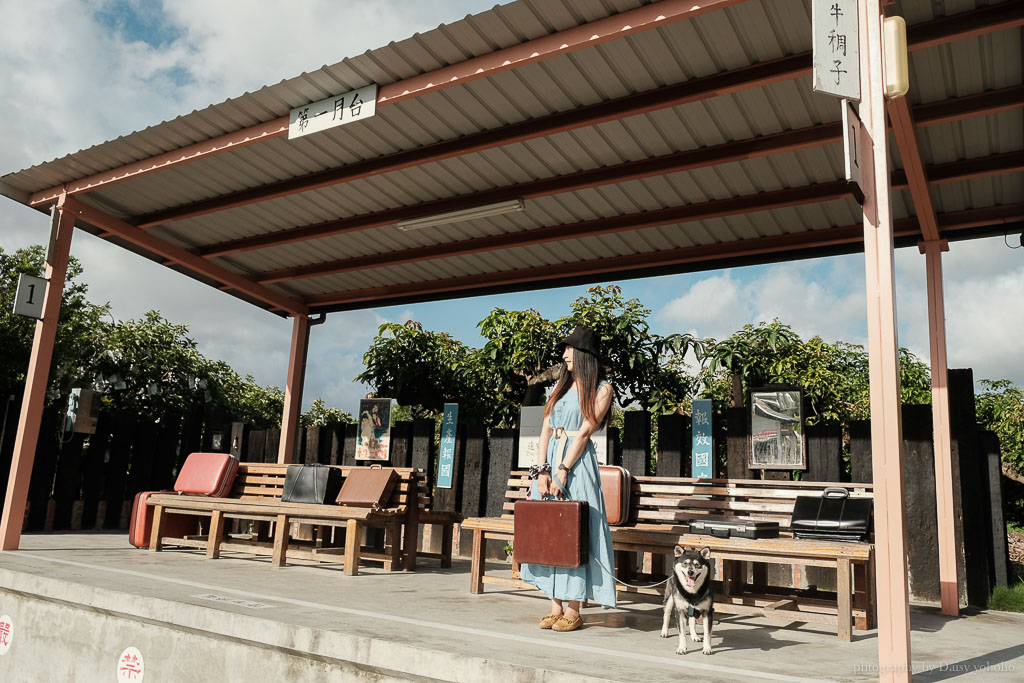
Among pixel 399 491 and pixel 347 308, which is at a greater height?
pixel 347 308

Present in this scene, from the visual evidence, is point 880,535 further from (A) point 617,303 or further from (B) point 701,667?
(A) point 617,303

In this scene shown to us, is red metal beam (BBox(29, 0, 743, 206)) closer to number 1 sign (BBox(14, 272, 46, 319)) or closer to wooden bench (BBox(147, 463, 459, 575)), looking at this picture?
number 1 sign (BBox(14, 272, 46, 319))

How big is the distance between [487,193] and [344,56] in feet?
8.23

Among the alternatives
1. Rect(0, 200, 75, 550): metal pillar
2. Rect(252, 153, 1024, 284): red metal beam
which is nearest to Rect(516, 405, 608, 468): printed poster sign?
Rect(252, 153, 1024, 284): red metal beam

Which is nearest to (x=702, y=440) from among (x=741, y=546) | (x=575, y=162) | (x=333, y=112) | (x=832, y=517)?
(x=832, y=517)

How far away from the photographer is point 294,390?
11297mm

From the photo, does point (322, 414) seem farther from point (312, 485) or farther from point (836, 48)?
point (836, 48)

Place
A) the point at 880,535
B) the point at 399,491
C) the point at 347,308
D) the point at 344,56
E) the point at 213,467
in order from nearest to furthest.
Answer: the point at 880,535 < the point at 344,56 < the point at 399,491 < the point at 213,467 < the point at 347,308

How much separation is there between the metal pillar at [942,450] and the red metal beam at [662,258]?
74 cm

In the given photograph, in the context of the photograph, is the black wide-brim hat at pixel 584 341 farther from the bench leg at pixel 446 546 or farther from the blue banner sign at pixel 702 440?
the bench leg at pixel 446 546

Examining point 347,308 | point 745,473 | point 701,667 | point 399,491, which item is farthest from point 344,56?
point 347,308

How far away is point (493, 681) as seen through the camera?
3275 mm

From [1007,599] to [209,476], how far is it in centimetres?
817

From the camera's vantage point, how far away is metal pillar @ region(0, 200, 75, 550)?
7.46 metres
